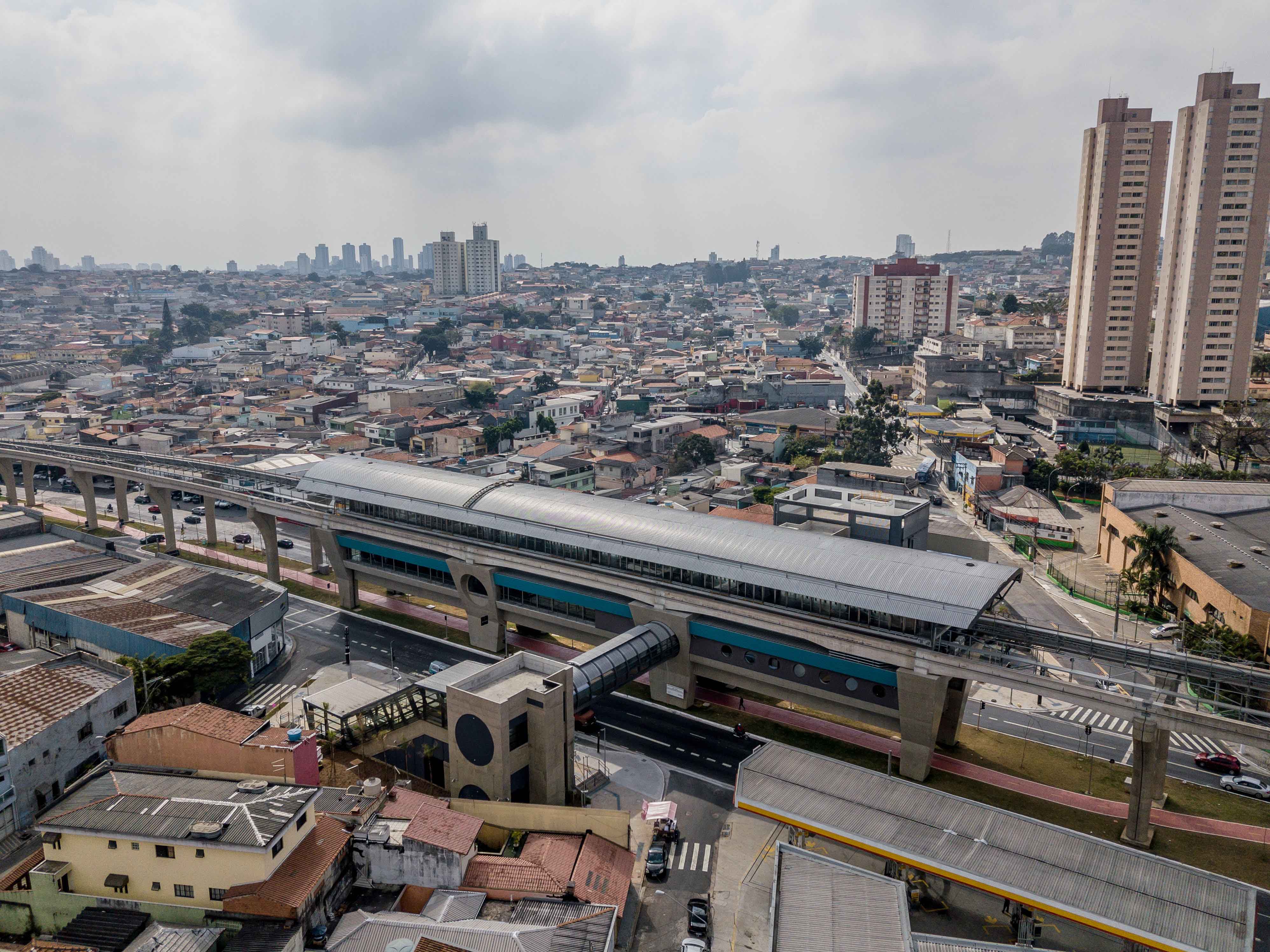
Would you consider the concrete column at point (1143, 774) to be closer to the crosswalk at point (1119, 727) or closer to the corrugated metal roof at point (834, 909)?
the crosswalk at point (1119, 727)

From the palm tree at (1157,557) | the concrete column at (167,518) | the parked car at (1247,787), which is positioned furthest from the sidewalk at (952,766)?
the palm tree at (1157,557)

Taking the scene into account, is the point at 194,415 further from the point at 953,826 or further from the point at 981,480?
the point at 953,826

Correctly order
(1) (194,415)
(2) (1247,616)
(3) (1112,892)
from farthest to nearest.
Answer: (1) (194,415) → (2) (1247,616) → (3) (1112,892)

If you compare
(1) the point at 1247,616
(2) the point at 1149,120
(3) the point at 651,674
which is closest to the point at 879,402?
(2) the point at 1149,120

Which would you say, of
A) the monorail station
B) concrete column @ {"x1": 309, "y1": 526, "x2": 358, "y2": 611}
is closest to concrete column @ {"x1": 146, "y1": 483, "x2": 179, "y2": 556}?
concrete column @ {"x1": 309, "y1": 526, "x2": 358, "y2": 611}

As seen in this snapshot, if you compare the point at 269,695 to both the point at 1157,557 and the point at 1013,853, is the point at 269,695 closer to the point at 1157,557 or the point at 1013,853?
the point at 1013,853
